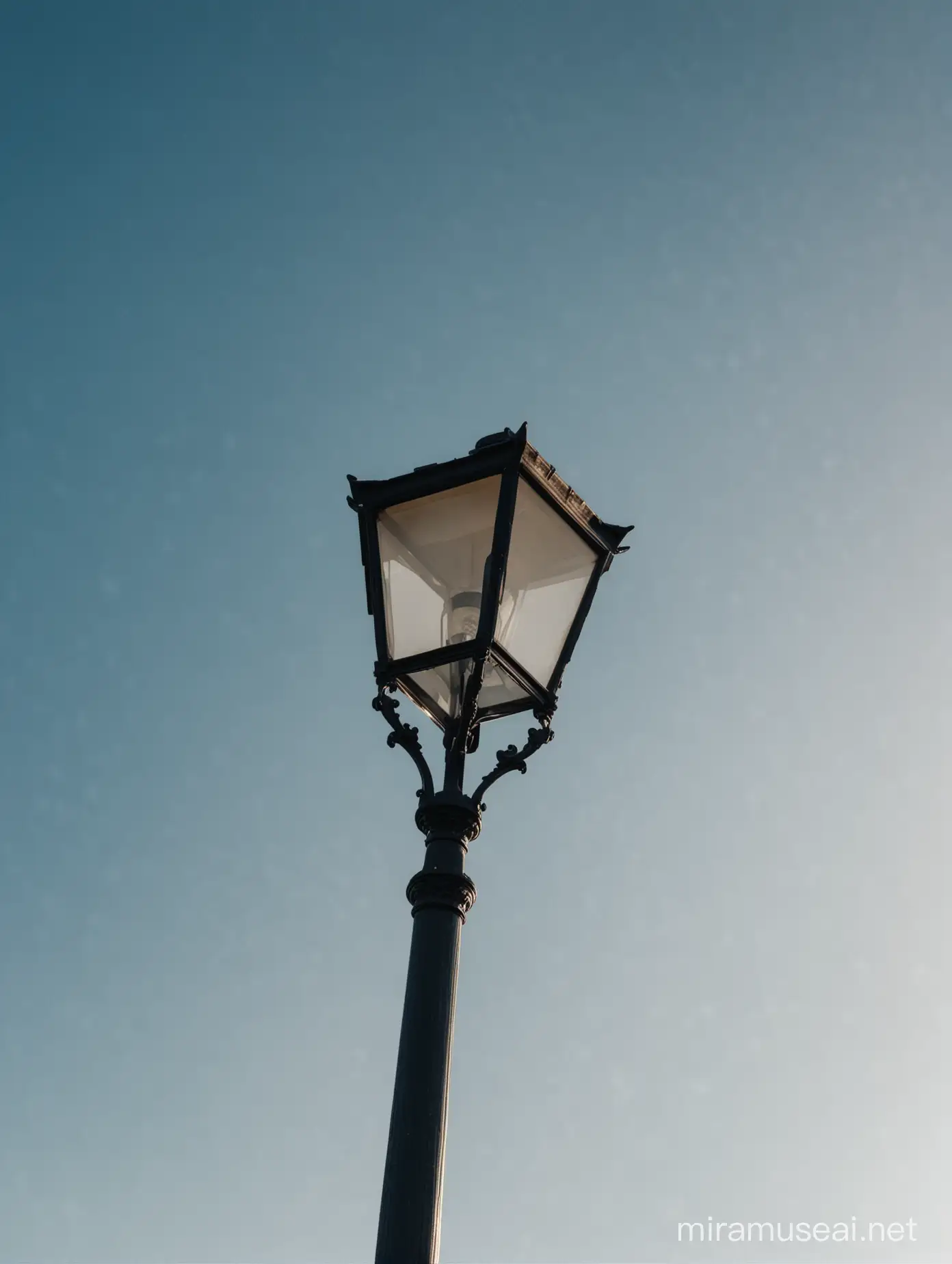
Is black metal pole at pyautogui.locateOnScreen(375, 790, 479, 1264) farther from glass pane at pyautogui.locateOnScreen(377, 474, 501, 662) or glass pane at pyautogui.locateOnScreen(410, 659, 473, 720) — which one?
glass pane at pyautogui.locateOnScreen(377, 474, 501, 662)

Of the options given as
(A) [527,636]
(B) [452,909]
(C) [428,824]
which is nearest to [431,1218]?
(B) [452,909]

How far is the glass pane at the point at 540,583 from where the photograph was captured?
16.6 ft

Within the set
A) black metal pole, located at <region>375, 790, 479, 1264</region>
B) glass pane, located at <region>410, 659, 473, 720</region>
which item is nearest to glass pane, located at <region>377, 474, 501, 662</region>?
glass pane, located at <region>410, 659, 473, 720</region>

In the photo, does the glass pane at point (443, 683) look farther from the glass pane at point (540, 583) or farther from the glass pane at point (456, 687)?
the glass pane at point (540, 583)

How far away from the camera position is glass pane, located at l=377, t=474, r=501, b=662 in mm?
5152

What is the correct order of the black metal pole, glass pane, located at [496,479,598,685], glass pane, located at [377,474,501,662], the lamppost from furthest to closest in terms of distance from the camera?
1. glass pane, located at [377,474,501,662]
2. glass pane, located at [496,479,598,685]
3. the lamppost
4. the black metal pole

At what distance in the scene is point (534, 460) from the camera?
5.09 metres

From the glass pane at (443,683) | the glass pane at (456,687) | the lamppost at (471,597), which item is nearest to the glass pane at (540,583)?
the lamppost at (471,597)

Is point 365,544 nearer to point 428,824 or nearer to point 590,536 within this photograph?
point 590,536

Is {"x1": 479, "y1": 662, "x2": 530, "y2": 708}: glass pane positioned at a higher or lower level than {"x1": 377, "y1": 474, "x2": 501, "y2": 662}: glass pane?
lower

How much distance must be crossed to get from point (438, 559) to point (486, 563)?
1.20 ft

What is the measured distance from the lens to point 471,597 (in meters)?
5.21

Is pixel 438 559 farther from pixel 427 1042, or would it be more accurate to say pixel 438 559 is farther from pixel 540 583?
pixel 427 1042

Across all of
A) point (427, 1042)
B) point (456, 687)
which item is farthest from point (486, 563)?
point (427, 1042)
